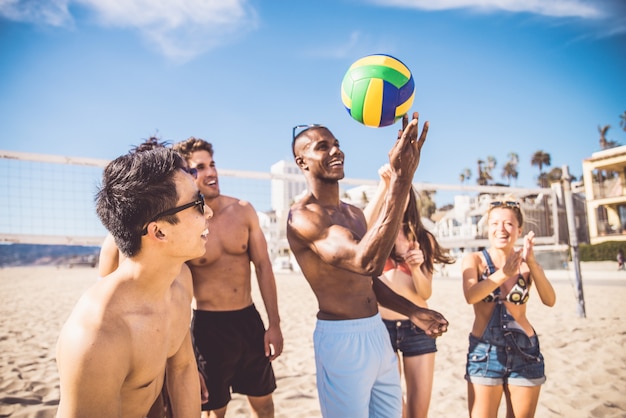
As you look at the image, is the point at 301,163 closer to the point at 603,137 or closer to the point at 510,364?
the point at 510,364

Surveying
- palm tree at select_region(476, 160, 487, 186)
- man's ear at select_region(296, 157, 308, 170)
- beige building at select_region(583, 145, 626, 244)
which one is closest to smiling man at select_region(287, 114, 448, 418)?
man's ear at select_region(296, 157, 308, 170)

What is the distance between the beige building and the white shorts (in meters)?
30.7

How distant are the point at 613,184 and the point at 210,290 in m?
34.0

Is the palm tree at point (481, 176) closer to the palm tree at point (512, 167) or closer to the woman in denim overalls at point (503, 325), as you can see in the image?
the palm tree at point (512, 167)

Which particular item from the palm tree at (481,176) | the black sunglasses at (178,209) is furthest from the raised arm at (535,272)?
the palm tree at (481,176)

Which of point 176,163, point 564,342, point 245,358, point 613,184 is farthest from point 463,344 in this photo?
point 613,184

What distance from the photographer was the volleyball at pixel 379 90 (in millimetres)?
2201

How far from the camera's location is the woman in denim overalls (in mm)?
2305

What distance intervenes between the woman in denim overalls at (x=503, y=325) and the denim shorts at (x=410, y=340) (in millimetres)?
281

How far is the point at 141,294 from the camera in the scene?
1.50 metres

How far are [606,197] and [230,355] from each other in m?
32.8

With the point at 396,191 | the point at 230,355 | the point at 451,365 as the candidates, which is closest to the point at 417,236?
the point at 396,191

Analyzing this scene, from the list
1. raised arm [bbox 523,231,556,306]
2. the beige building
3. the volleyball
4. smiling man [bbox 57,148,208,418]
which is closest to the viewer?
smiling man [bbox 57,148,208,418]

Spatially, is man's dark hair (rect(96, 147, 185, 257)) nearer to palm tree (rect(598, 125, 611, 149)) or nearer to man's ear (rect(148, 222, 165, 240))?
man's ear (rect(148, 222, 165, 240))
